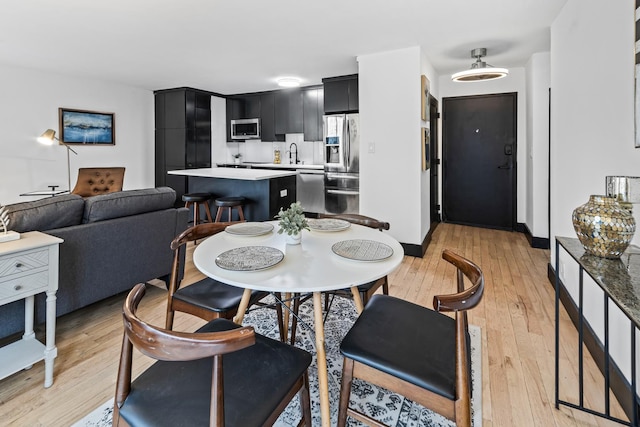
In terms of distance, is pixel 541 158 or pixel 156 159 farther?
pixel 156 159

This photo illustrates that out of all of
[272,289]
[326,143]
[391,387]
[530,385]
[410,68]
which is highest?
[410,68]

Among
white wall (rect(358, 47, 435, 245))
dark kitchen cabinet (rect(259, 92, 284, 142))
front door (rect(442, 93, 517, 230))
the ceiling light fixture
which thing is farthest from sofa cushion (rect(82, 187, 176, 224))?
front door (rect(442, 93, 517, 230))

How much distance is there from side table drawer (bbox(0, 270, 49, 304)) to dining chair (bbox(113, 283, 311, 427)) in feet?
3.15

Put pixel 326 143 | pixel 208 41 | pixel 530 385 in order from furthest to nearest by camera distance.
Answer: pixel 326 143
pixel 208 41
pixel 530 385

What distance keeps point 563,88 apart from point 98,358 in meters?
3.75

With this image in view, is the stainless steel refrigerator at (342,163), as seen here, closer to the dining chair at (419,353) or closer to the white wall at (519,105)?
the white wall at (519,105)

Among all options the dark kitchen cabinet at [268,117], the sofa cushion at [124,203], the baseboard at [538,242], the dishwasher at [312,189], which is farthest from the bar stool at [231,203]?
the baseboard at [538,242]

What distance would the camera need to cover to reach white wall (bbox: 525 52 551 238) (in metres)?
4.05

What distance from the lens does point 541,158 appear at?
13.4 ft

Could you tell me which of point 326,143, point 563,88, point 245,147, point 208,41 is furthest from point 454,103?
point 245,147

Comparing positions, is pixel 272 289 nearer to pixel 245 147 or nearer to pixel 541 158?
pixel 541 158

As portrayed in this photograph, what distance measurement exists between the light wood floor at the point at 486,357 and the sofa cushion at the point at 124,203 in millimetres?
746

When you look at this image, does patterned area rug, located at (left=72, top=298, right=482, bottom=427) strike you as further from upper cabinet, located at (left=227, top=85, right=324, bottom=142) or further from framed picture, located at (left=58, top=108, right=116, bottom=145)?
framed picture, located at (left=58, top=108, right=116, bottom=145)

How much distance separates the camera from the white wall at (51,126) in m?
4.62
